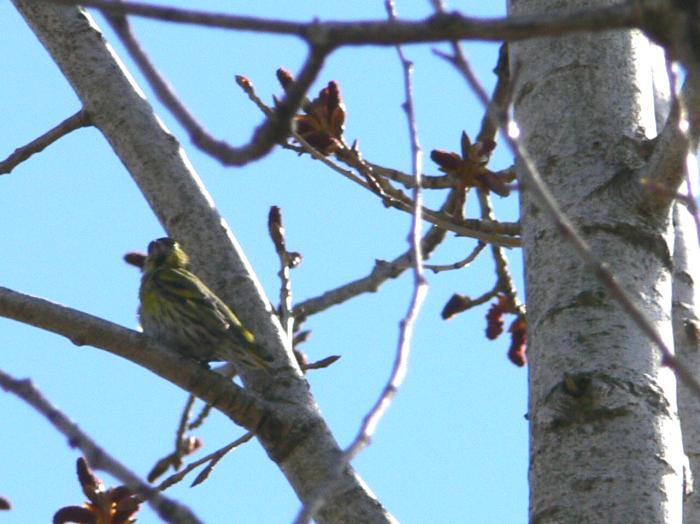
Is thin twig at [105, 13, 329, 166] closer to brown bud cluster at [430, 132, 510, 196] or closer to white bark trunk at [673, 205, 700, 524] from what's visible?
white bark trunk at [673, 205, 700, 524]

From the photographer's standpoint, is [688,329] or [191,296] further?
[191,296]

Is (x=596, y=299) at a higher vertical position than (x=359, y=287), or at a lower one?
lower

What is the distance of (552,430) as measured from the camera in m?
2.76

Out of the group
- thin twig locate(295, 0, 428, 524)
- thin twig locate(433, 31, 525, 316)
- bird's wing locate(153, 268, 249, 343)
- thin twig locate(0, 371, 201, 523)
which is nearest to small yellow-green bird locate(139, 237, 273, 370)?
bird's wing locate(153, 268, 249, 343)

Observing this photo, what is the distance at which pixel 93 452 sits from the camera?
4.97ft

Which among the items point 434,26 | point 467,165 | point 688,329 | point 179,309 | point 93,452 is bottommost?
point 93,452

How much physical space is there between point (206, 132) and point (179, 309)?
5.47 meters

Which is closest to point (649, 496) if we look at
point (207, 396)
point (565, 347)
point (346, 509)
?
point (565, 347)

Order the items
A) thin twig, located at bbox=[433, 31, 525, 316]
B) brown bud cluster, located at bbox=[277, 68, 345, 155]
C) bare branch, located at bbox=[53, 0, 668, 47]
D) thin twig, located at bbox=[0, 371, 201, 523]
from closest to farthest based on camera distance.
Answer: bare branch, located at bbox=[53, 0, 668, 47] < thin twig, located at bbox=[0, 371, 201, 523] < thin twig, located at bbox=[433, 31, 525, 316] < brown bud cluster, located at bbox=[277, 68, 345, 155]

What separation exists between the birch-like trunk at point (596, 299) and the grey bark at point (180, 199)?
0.85 metres

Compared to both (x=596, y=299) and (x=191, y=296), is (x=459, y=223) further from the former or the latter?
(x=191, y=296)

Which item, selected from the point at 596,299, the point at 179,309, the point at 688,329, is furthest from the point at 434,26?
the point at 179,309

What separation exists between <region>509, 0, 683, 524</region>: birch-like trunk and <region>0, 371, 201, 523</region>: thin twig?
136 centimetres

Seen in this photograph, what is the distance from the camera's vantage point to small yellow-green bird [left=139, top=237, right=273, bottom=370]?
19.7 ft
